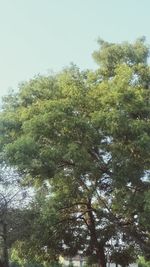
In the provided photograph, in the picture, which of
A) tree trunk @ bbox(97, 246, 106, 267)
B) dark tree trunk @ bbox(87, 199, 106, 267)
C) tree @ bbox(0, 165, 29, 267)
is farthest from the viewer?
tree trunk @ bbox(97, 246, 106, 267)

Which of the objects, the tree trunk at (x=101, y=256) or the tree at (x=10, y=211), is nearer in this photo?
the tree at (x=10, y=211)

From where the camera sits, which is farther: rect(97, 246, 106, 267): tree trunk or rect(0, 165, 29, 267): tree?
rect(97, 246, 106, 267): tree trunk

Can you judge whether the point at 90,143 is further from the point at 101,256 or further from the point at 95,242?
the point at 101,256

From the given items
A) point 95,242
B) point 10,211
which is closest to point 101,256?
point 95,242

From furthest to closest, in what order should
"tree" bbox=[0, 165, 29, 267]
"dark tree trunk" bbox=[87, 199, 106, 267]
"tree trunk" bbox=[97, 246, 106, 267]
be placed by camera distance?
"tree trunk" bbox=[97, 246, 106, 267], "dark tree trunk" bbox=[87, 199, 106, 267], "tree" bbox=[0, 165, 29, 267]

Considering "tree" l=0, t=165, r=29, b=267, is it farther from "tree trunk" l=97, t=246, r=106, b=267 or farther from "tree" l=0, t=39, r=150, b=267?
"tree trunk" l=97, t=246, r=106, b=267

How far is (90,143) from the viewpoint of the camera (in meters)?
16.3

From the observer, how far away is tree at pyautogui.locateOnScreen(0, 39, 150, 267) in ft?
51.4

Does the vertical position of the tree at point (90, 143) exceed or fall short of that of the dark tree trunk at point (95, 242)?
it exceeds it

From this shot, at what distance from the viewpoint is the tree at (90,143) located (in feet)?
51.4

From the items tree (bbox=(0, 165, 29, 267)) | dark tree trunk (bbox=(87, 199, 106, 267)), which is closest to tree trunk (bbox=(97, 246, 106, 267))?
dark tree trunk (bbox=(87, 199, 106, 267))

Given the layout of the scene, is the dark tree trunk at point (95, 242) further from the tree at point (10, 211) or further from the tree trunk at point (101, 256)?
the tree at point (10, 211)

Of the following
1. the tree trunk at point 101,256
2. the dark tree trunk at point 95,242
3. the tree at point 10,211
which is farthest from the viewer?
the tree trunk at point 101,256

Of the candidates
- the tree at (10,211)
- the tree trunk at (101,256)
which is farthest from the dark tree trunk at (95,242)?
the tree at (10,211)
